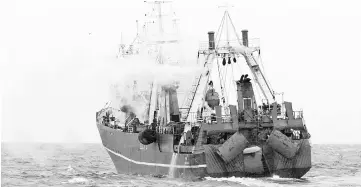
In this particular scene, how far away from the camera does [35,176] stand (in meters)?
67.4

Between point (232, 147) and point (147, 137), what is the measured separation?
835 centimetres

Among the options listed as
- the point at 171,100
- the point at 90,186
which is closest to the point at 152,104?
the point at 171,100

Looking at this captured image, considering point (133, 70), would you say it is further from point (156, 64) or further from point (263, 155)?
point (263, 155)

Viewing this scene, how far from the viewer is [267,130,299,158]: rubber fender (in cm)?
5756

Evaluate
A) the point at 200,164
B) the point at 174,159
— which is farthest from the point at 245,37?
the point at 200,164

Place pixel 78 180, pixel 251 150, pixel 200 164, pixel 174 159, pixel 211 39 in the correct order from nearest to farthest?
pixel 251 150, pixel 200 164, pixel 174 159, pixel 78 180, pixel 211 39

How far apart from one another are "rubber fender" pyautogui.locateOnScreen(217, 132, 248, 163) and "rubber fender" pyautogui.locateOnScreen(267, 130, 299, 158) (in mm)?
1620

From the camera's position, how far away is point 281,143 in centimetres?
5759

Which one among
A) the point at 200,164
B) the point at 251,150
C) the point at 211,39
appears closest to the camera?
the point at 251,150

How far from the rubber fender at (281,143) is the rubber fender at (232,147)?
1.62 metres

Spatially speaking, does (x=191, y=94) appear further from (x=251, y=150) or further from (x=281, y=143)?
(x=281, y=143)

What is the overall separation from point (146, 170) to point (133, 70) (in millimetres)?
8765

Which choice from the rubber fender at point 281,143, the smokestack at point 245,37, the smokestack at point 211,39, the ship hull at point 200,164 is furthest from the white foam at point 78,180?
the smokestack at point 245,37

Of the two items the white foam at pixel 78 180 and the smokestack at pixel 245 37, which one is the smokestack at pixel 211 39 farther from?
the white foam at pixel 78 180
